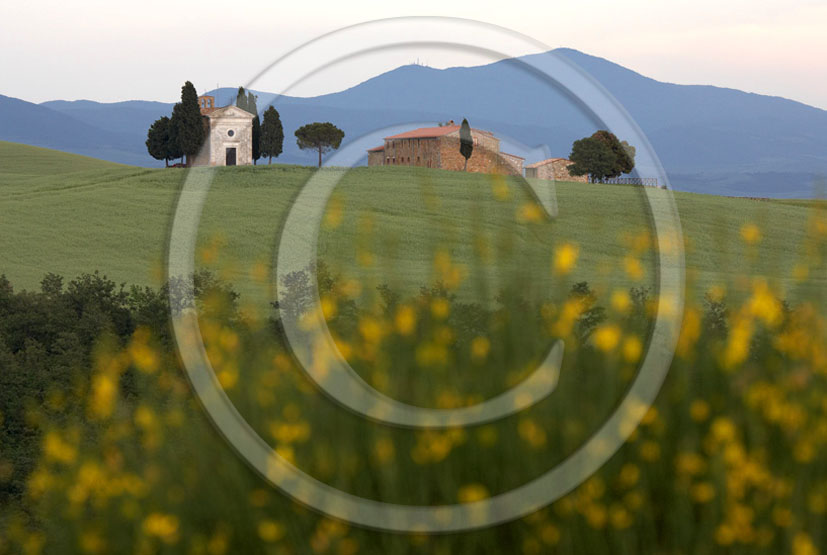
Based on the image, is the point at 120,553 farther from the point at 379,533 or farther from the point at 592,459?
the point at 592,459

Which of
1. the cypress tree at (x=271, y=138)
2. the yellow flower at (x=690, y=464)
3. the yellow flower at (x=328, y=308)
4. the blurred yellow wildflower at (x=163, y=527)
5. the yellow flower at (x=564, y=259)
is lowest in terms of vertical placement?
the blurred yellow wildflower at (x=163, y=527)

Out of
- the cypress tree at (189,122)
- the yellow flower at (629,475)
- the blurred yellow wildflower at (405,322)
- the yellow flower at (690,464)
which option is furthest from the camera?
the cypress tree at (189,122)

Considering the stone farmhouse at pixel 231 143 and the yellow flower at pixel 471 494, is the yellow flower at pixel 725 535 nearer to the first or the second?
the yellow flower at pixel 471 494

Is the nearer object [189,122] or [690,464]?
[690,464]

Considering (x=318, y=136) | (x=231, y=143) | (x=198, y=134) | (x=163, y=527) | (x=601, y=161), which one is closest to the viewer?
(x=163, y=527)

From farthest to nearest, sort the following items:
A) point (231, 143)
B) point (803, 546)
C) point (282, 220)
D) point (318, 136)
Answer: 1. point (231, 143)
2. point (318, 136)
3. point (282, 220)
4. point (803, 546)

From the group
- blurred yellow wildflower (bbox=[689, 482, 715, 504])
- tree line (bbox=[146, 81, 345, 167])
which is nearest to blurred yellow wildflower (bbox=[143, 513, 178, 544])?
blurred yellow wildflower (bbox=[689, 482, 715, 504])

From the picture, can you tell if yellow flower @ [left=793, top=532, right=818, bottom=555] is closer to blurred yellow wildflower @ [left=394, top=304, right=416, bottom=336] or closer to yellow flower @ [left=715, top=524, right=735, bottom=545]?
yellow flower @ [left=715, top=524, right=735, bottom=545]

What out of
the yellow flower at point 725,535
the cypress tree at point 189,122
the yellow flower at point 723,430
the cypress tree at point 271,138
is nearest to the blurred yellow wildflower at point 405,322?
the yellow flower at point 723,430

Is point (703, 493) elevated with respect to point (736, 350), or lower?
lower

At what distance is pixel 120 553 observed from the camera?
168 inches

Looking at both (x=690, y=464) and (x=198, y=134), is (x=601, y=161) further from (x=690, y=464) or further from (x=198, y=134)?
(x=690, y=464)

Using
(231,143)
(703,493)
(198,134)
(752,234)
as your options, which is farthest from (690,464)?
(198,134)

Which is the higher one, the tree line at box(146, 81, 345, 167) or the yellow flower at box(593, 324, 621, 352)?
the tree line at box(146, 81, 345, 167)
